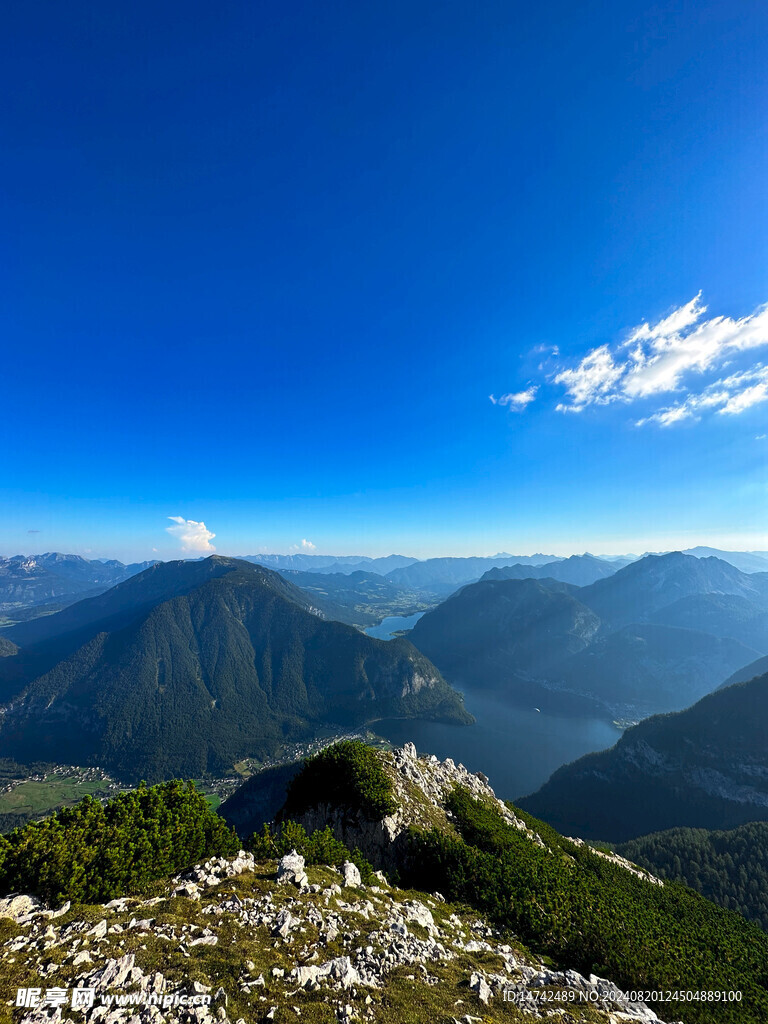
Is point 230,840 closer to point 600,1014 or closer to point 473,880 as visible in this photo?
point 473,880

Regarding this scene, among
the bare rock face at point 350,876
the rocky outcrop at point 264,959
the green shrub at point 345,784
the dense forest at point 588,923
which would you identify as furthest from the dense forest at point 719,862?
the bare rock face at point 350,876

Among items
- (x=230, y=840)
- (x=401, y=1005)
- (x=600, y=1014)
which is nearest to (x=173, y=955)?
(x=401, y=1005)

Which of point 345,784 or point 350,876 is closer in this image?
point 350,876

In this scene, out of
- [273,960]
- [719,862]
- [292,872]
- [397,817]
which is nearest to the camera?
[273,960]

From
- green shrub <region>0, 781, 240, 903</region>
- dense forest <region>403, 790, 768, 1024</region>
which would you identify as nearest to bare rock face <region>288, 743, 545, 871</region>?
dense forest <region>403, 790, 768, 1024</region>

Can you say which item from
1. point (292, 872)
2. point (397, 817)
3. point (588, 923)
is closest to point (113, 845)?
point (292, 872)

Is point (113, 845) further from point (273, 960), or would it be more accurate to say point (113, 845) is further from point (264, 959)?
point (273, 960)

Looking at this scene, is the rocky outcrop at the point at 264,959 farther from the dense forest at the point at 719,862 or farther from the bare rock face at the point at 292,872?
the dense forest at the point at 719,862
